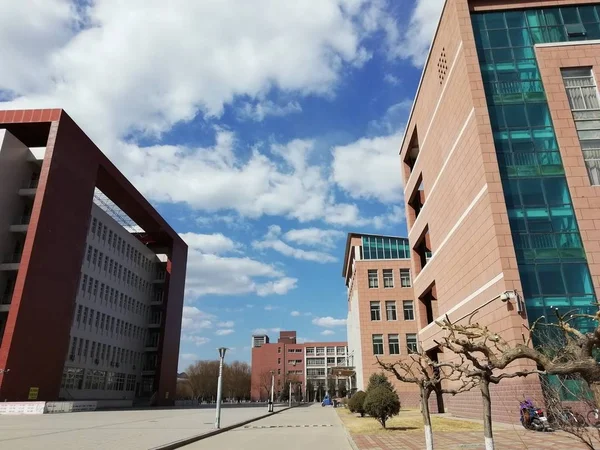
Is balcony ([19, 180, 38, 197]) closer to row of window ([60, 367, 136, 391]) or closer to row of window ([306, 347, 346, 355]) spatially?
row of window ([60, 367, 136, 391])

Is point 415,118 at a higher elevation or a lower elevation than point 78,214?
higher

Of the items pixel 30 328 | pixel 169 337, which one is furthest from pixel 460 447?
pixel 169 337

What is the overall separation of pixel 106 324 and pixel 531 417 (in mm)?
43137

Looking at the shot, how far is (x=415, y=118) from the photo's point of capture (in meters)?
32.2

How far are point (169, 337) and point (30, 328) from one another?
27.7 meters

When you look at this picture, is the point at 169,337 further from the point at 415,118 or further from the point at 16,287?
the point at 415,118

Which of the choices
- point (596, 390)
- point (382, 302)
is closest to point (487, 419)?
point (596, 390)

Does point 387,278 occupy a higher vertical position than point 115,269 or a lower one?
lower

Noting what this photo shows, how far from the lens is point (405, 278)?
50.2 meters

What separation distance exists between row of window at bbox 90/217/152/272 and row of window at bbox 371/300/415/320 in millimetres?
29744

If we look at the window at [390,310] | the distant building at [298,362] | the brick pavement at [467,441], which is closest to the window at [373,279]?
the window at [390,310]

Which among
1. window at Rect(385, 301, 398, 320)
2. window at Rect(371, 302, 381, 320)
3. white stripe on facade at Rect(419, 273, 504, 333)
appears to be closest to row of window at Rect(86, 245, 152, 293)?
window at Rect(371, 302, 381, 320)

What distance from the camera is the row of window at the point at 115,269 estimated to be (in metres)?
44.4

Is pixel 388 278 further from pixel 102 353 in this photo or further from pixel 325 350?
pixel 325 350
